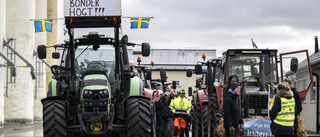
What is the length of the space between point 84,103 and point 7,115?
73.9ft

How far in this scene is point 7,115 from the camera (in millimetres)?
32438

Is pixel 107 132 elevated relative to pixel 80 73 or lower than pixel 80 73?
lower

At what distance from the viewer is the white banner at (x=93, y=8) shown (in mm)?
11656

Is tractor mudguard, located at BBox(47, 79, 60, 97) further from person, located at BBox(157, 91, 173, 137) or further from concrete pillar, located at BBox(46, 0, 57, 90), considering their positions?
concrete pillar, located at BBox(46, 0, 57, 90)

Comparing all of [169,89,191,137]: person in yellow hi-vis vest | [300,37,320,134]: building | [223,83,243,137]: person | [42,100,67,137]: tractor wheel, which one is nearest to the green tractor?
[42,100,67,137]: tractor wheel

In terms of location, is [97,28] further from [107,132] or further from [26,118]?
[26,118]

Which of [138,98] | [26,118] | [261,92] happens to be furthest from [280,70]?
[26,118]

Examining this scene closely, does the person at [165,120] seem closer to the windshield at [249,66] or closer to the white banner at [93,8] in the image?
the windshield at [249,66]

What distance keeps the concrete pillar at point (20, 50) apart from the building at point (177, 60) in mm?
37304

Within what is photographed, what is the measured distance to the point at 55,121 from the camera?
1127cm

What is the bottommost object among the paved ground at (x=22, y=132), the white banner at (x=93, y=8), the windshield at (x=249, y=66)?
the paved ground at (x=22, y=132)

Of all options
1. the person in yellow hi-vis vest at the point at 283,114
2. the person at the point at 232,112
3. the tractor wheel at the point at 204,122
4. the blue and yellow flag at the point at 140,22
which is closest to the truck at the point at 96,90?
the person at the point at 232,112

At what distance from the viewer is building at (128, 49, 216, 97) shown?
70438mm

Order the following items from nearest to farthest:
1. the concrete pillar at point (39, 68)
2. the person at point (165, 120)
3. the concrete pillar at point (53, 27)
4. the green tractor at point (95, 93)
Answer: the green tractor at point (95, 93), the person at point (165, 120), the concrete pillar at point (39, 68), the concrete pillar at point (53, 27)
